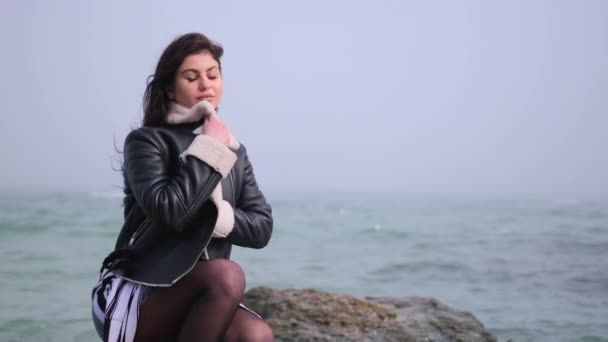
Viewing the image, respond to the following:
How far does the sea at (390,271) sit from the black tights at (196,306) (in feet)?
13.0

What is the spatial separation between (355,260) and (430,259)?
1.43 m

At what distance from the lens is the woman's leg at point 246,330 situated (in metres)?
2.27

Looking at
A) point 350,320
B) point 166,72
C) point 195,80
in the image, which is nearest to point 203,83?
point 195,80

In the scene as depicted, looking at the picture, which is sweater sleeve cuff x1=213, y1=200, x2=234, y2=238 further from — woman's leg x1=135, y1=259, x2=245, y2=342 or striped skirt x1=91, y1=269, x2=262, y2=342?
striped skirt x1=91, y1=269, x2=262, y2=342

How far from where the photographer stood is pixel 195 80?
2.44 meters

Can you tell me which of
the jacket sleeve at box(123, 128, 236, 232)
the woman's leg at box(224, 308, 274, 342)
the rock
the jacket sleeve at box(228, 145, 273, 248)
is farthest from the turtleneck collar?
the rock

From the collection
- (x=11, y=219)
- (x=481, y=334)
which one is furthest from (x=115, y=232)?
(x=481, y=334)

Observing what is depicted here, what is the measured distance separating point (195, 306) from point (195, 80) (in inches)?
32.0

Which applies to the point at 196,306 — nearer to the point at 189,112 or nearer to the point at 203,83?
the point at 189,112

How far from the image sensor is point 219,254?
2371 millimetres

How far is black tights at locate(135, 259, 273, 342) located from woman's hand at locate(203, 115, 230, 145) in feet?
1.39

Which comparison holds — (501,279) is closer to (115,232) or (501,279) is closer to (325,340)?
(325,340)

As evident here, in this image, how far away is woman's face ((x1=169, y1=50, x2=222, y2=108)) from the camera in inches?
95.6

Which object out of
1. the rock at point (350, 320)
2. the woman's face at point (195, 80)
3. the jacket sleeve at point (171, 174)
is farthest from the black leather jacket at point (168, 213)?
the rock at point (350, 320)
